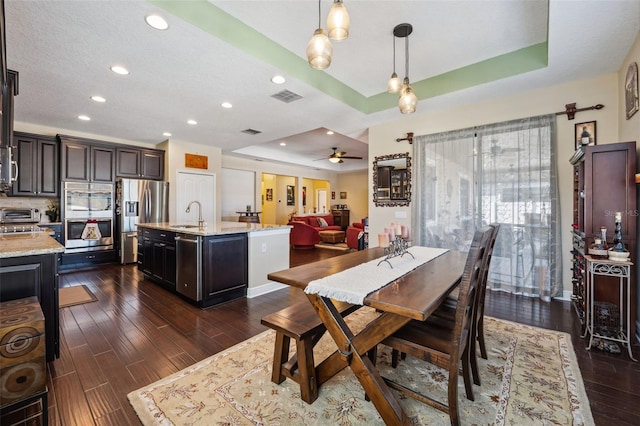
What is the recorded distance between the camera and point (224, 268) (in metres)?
3.28

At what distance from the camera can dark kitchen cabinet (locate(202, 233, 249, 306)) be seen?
312 centimetres

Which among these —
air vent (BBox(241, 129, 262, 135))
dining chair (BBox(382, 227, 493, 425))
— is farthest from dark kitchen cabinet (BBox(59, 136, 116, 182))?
dining chair (BBox(382, 227, 493, 425))

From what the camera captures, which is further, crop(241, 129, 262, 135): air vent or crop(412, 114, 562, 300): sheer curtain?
crop(241, 129, 262, 135): air vent

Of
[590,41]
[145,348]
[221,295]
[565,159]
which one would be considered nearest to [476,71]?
[590,41]

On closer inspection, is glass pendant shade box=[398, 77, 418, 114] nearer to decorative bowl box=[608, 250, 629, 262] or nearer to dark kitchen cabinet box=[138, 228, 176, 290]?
decorative bowl box=[608, 250, 629, 262]

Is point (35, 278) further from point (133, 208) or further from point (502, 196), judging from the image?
point (502, 196)

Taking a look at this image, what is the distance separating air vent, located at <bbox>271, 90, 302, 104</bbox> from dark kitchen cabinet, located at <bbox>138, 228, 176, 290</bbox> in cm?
223

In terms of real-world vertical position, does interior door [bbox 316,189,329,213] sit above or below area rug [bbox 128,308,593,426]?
above

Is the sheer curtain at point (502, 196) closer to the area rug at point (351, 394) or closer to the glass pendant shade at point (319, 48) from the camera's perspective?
the area rug at point (351, 394)

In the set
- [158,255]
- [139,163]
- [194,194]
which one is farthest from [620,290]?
[139,163]

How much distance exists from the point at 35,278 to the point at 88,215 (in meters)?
4.05

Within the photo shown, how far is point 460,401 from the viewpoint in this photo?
1.63 metres

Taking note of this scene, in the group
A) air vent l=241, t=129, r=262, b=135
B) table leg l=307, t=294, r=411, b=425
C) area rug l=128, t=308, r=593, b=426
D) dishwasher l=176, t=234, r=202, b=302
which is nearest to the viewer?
table leg l=307, t=294, r=411, b=425

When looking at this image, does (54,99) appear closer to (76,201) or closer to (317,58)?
(76,201)
